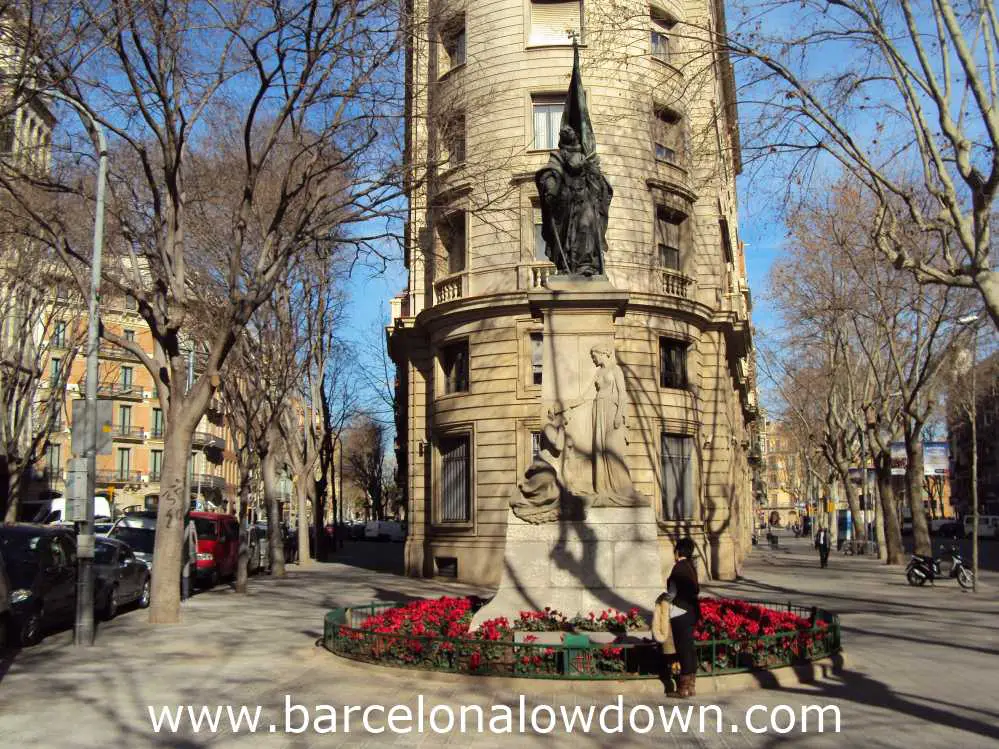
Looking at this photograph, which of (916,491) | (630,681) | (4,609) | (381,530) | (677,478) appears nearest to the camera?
(630,681)

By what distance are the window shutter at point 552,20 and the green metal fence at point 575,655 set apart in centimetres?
1931

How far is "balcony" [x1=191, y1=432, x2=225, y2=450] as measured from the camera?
72.4 metres

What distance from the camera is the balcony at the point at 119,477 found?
6384cm

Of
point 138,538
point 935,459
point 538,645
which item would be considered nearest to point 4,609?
point 538,645

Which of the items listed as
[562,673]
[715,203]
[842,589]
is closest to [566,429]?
Result: [562,673]

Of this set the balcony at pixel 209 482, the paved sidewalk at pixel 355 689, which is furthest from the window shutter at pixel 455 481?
the balcony at pixel 209 482

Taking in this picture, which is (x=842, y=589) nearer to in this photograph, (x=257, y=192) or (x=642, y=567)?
(x=642, y=567)

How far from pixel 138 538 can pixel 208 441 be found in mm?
54110

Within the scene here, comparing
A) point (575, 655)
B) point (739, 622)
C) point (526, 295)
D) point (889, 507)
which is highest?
point (526, 295)

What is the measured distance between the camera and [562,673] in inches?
395

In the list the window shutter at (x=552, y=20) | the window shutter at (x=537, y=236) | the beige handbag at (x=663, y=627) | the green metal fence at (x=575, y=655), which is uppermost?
the window shutter at (x=552, y=20)

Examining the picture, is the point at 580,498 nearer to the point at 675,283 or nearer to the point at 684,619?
the point at 684,619

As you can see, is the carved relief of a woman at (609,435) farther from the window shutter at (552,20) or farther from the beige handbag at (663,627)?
the window shutter at (552,20)

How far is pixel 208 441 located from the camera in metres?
74.4
